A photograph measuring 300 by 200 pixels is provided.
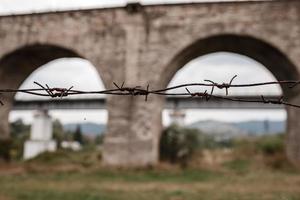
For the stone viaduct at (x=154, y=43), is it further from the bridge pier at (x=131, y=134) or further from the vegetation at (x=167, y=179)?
the vegetation at (x=167, y=179)

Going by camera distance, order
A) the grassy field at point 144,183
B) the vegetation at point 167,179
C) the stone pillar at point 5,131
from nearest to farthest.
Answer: the grassy field at point 144,183 → the vegetation at point 167,179 → the stone pillar at point 5,131

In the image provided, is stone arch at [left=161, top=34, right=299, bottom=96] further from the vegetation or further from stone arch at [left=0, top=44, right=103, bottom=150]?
stone arch at [left=0, top=44, right=103, bottom=150]

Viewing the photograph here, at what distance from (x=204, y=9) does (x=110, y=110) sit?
441cm

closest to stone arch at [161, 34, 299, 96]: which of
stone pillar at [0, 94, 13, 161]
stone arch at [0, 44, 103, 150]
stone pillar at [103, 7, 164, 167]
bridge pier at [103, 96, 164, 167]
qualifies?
stone pillar at [103, 7, 164, 167]

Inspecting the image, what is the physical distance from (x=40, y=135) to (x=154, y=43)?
65.7 ft

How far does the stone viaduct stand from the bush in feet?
1.89

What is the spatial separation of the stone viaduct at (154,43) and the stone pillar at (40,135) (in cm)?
1747

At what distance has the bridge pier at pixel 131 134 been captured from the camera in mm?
13641

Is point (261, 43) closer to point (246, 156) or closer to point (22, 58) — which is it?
point (246, 156)

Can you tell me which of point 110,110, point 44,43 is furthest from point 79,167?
point 44,43

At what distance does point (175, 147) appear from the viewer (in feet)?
49.6

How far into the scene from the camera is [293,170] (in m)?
13.2

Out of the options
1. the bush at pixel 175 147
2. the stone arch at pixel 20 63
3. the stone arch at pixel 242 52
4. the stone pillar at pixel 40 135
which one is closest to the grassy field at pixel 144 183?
the bush at pixel 175 147

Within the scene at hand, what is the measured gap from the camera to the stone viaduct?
44.2 ft
